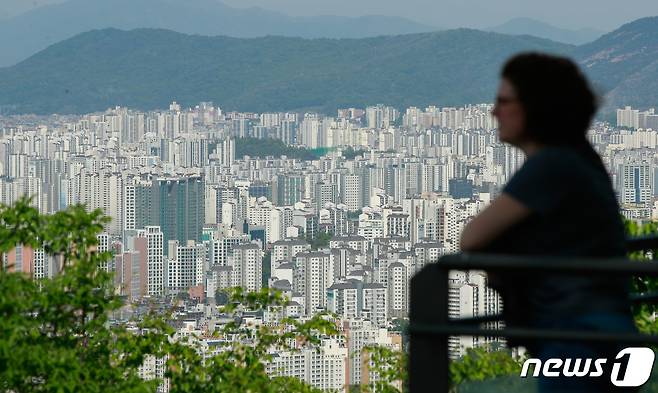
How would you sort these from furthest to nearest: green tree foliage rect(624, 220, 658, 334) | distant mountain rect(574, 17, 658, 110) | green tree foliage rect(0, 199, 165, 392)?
distant mountain rect(574, 17, 658, 110) < green tree foliage rect(0, 199, 165, 392) < green tree foliage rect(624, 220, 658, 334)

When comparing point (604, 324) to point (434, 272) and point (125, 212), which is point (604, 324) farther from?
point (125, 212)

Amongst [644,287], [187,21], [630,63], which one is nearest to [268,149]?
[630,63]

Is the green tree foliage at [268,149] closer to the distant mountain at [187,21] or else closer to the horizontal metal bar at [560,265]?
the distant mountain at [187,21]

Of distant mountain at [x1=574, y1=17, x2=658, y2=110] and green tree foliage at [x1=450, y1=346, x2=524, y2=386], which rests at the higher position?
distant mountain at [x1=574, y1=17, x2=658, y2=110]

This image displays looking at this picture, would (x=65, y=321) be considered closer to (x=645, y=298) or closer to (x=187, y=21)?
(x=645, y=298)

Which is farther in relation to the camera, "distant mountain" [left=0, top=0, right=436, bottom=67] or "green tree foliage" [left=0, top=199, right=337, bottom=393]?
"distant mountain" [left=0, top=0, right=436, bottom=67]

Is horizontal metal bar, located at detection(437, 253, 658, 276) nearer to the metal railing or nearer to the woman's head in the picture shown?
the metal railing

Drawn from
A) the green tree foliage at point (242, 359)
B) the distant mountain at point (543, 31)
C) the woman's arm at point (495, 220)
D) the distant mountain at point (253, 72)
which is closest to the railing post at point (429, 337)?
the woman's arm at point (495, 220)

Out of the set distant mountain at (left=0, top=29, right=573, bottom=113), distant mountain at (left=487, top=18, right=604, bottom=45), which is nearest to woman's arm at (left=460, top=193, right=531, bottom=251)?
distant mountain at (left=0, top=29, right=573, bottom=113)
